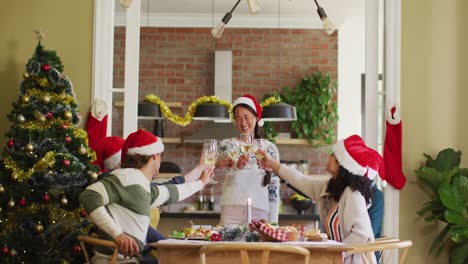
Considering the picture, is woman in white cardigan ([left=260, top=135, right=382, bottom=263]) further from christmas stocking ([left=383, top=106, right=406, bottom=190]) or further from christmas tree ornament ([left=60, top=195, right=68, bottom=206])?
christmas tree ornament ([left=60, top=195, right=68, bottom=206])

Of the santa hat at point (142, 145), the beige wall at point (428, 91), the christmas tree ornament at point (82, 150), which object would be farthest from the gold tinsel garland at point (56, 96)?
the beige wall at point (428, 91)

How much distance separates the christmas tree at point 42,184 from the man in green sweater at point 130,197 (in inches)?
32.5

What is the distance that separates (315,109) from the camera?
357 inches

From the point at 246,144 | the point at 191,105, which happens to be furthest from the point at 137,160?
the point at 191,105

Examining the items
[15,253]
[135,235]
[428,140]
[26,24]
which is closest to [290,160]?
[428,140]

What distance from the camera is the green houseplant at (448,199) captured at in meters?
4.80

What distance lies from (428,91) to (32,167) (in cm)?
277

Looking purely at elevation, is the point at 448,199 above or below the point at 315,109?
below

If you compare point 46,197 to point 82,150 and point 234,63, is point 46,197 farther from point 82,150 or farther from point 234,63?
point 234,63

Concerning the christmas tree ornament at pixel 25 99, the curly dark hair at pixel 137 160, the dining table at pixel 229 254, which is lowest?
the dining table at pixel 229 254

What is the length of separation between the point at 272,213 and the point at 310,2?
4.34m

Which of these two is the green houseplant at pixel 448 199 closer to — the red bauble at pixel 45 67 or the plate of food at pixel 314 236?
the plate of food at pixel 314 236

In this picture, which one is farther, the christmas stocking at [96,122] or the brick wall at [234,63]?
the brick wall at [234,63]

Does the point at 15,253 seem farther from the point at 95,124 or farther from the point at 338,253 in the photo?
the point at 338,253
